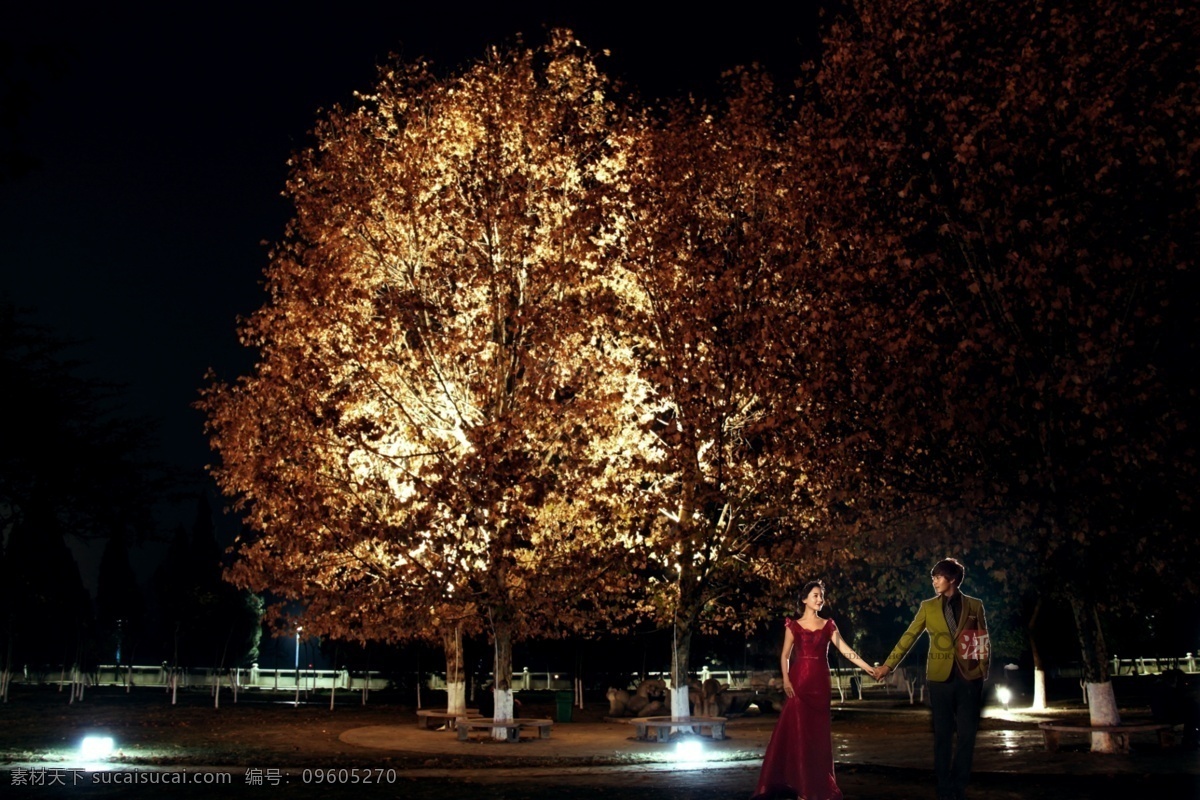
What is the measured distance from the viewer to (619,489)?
83.7 ft

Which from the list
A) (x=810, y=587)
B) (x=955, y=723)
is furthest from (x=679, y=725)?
(x=955, y=723)

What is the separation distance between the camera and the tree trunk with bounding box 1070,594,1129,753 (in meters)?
19.5

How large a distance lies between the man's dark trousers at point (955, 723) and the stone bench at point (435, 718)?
18801 millimetres

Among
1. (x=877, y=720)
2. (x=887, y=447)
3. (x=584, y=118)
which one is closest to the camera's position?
(x=887, y=447)

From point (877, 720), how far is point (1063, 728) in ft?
42.2

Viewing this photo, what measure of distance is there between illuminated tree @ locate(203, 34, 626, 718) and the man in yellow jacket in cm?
1313

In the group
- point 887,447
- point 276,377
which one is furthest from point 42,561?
Result: point 887,447

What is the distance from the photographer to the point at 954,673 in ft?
38.0

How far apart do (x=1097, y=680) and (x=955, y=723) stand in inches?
373

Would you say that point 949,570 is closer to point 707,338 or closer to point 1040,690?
point 707,338

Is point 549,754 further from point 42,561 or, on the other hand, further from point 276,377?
point 42,561

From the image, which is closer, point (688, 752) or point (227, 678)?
point (688, 752)

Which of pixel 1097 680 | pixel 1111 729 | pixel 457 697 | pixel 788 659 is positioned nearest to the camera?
pixel 788 659

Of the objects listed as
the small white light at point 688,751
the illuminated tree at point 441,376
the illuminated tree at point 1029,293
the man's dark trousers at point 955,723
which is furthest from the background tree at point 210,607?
→ the man's dark trousers at point 955,723
